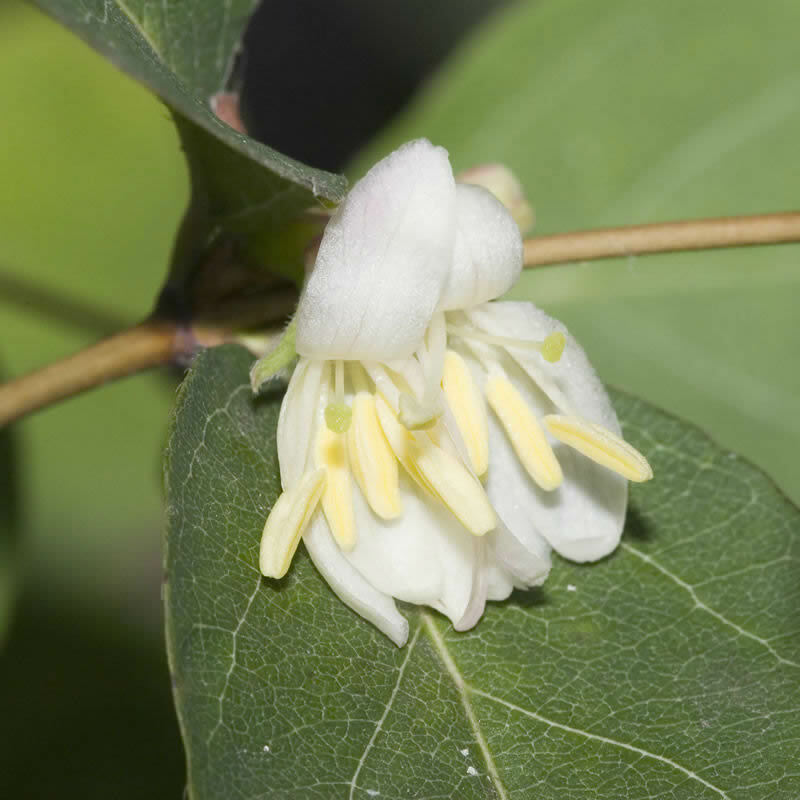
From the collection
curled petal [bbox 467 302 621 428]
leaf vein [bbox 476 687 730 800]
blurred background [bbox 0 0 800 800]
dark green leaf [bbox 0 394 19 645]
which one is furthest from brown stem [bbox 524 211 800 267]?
dark green leaf [bbox 0 394 19 645]

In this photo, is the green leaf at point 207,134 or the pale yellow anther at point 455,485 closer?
the green leaf at point 207,134

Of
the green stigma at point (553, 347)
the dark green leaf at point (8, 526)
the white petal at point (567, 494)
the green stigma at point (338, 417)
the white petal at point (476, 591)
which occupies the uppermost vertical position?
the green stigma at point (553, 347)

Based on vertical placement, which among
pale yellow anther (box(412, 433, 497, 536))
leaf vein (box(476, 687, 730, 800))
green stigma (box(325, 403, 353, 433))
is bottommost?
leaf vein (box(476, 687, 730, 800))

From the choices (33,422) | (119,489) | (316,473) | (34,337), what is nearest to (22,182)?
(34,337)

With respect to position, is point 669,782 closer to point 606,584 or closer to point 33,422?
point 606,584

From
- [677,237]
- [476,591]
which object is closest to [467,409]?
[476,591]

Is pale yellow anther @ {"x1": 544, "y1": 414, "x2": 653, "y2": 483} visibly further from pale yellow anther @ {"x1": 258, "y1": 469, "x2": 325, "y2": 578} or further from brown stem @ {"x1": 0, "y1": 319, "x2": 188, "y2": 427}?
brown stem @ {"x1": 0, "y1": 319, "x2": 188, "y2": 427}

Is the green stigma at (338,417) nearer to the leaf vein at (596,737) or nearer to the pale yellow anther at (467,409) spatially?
the pale yellow anther at (467,409)

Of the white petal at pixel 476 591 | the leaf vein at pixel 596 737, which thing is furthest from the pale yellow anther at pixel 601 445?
the leaf vein at pixel 596 737
